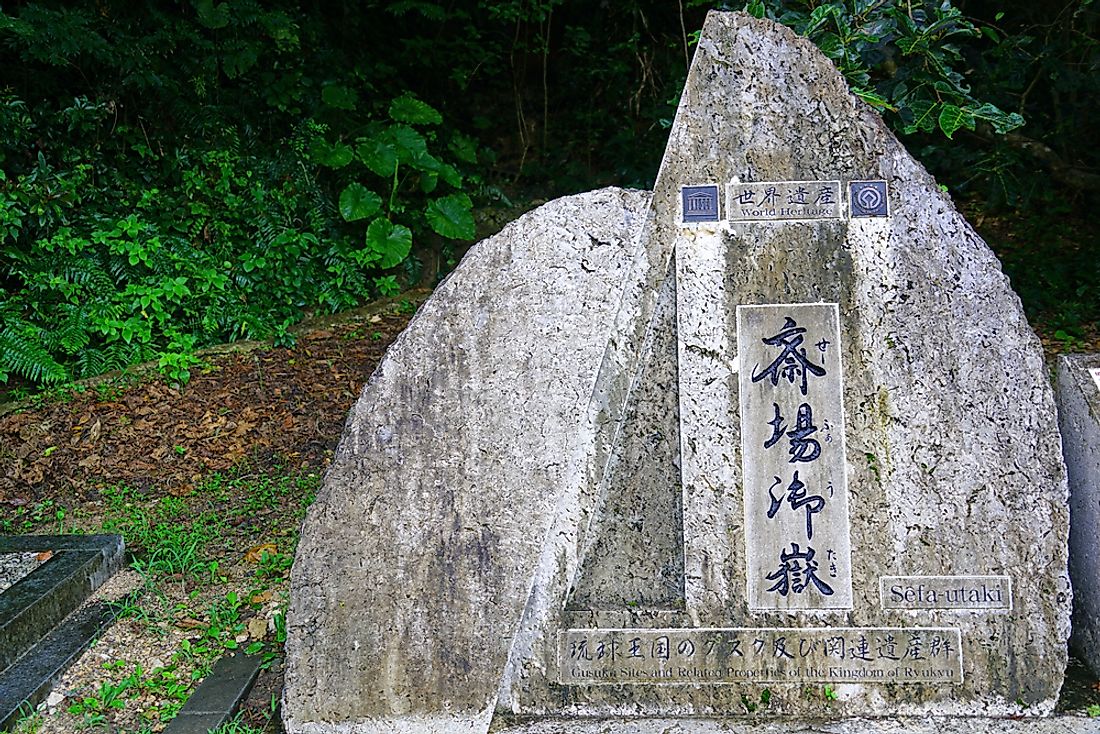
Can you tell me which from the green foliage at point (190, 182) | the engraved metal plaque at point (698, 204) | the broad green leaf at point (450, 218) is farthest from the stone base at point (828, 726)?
the broad green leaf at point (450, 218)

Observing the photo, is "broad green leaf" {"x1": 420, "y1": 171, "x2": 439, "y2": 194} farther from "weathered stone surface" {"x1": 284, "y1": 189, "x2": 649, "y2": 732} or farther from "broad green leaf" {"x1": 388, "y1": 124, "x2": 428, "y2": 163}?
"weathered stone surface" {"x1": 284, "y1": 189, "x2": 649, "y2": 732}

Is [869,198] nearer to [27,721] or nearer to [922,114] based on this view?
[922,114]

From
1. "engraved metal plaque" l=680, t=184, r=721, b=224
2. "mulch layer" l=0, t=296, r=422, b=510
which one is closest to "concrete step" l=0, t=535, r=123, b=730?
"mulch layer" l=0, t=296, r=422, b=510

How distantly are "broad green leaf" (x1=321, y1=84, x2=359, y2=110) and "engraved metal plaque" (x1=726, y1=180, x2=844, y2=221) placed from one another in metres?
5.47

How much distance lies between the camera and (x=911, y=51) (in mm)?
3449

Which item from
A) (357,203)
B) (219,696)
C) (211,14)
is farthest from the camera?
(357,203)

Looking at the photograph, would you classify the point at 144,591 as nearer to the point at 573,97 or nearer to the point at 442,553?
the point at 442,553

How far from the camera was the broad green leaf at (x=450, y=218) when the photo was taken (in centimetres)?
726

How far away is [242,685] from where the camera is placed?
3008 mm

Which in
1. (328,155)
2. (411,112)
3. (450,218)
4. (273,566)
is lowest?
(273,566)

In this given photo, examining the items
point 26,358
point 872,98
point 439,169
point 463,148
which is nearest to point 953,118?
point 872,98

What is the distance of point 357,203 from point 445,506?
16.2ft

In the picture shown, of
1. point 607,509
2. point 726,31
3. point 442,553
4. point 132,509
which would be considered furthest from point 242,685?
point 726,31

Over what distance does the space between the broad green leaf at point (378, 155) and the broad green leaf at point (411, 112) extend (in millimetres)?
336
